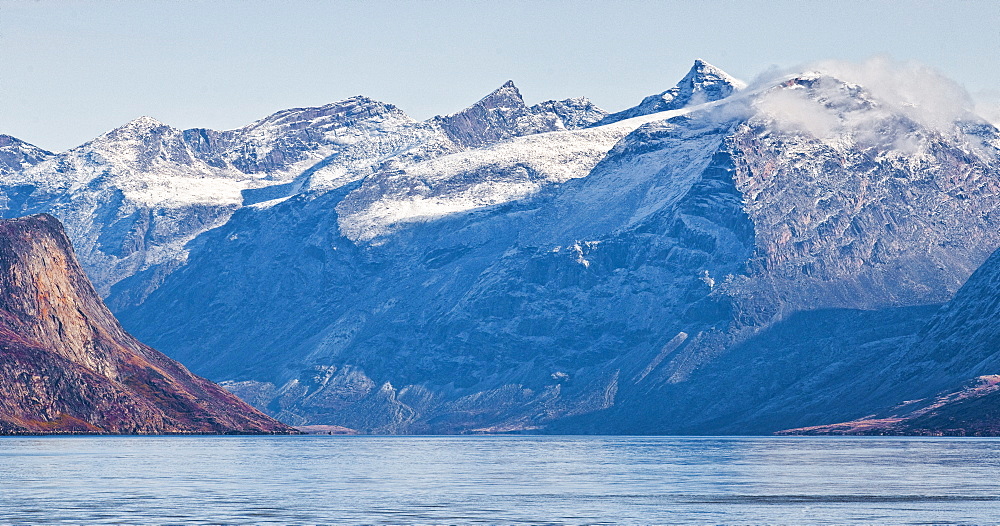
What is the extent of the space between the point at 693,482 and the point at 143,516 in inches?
3190

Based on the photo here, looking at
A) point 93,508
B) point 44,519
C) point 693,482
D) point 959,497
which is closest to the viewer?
point 44,519

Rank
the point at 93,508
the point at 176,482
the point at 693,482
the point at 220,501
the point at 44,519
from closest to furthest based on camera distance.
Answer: the point at 44,519, the point at 93,508, the point at 220,501, the point at 176,482, the point at 693,482

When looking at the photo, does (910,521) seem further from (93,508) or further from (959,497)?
(93,508)

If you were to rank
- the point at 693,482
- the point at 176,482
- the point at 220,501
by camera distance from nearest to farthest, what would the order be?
1. the point at 220,501
2. the point at 176,482
3. the point at 693,482

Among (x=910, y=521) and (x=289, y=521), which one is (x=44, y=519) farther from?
(x=910, y=521)

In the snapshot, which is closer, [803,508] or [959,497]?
[803,508]

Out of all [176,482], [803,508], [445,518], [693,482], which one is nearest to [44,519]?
[445,518]

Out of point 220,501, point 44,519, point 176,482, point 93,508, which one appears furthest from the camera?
point 176,482

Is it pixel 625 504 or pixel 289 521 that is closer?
pixel 289 521

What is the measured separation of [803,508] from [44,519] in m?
69.1

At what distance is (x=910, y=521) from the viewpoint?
13900 centimetres

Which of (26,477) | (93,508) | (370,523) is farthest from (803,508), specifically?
(26,477)

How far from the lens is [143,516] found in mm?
139500

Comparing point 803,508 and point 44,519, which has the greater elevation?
point 44,519
